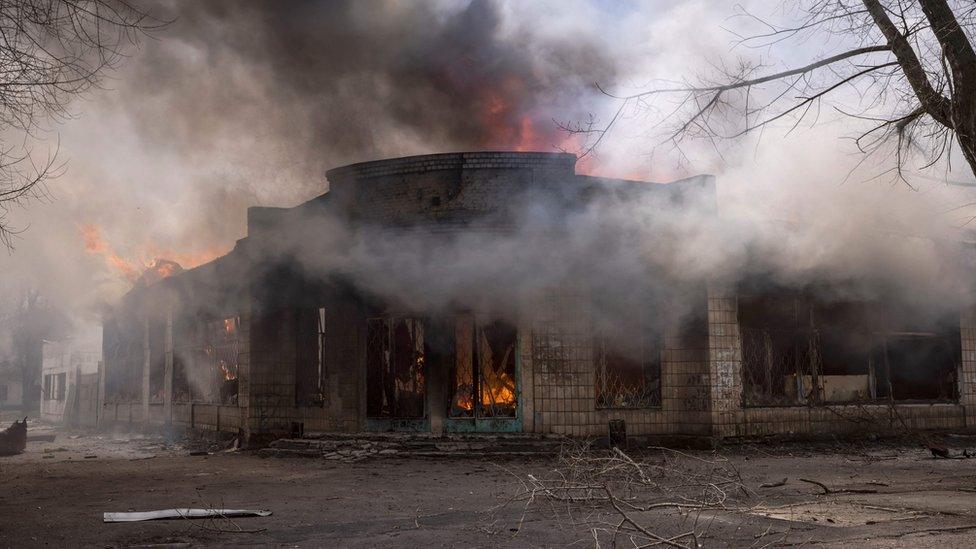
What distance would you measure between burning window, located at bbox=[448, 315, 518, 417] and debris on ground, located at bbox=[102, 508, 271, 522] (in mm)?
6140

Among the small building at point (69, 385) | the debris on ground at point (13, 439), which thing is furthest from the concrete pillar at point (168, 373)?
the small building at point (69, 385)

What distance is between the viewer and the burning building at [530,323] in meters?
13.5

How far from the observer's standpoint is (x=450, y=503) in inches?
336

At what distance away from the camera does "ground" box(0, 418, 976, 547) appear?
6.56m

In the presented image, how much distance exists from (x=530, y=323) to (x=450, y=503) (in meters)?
5.40

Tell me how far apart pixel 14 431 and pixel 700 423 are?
48.0 ft

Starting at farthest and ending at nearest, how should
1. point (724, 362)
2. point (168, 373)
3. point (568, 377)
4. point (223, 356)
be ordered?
1. point (168, 373)
2. point (223, 356)
3. point (724, 362)
4. point (568, 377)

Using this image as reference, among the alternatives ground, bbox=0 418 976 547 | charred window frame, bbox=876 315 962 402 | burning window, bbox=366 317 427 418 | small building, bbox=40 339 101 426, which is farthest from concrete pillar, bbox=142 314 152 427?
charred window frame, bbox=876 315 962 402

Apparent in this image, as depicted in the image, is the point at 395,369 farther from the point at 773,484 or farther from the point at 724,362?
the point at 773,484

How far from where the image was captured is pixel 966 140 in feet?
24.1

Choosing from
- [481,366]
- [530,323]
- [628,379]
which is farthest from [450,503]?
[628,379]

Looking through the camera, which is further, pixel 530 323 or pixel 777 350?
pixel 777 350

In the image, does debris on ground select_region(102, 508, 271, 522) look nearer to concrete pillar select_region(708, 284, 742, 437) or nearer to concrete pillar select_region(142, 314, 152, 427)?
concrete pillar select_region(708, 284, 742, 437)

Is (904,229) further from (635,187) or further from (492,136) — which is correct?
(492,136)
